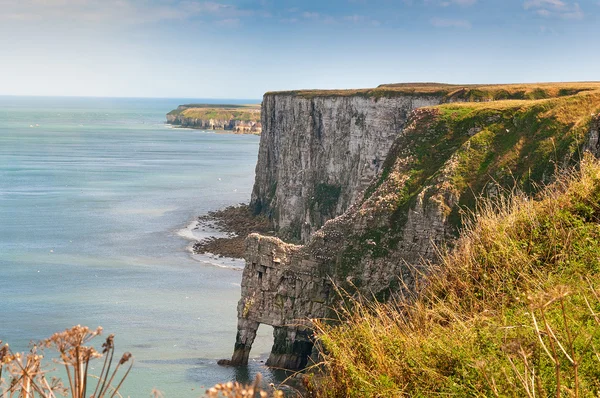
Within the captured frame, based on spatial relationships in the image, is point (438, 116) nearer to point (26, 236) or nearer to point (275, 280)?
point (275, 280)

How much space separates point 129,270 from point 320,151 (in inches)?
972

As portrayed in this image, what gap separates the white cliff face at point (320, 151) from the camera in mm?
66562

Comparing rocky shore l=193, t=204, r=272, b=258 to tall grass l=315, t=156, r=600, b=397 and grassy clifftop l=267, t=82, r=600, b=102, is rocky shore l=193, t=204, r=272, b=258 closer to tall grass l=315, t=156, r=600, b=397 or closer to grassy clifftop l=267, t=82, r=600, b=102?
grassy clifftop l=267, t=82, r=600, b=102

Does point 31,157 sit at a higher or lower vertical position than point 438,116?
lower

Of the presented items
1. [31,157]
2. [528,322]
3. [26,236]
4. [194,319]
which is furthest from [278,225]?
[31,157]

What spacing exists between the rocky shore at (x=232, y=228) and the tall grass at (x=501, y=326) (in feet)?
174

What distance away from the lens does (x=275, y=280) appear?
38.7 m

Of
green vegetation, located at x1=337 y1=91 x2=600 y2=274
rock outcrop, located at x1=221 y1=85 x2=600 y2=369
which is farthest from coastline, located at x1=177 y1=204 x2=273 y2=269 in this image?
green vegetation, located at x1=337 y1=91 x2=600 y2=274

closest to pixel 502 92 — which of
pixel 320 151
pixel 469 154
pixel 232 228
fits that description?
pixel 469 154

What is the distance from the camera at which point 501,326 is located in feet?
31.3

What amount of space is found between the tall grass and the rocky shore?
53.1 meters

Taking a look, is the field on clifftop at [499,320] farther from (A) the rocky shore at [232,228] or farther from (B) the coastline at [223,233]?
(A) the rocky shore at [232,228]

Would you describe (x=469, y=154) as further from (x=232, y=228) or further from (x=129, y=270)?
(x=232, y=228)

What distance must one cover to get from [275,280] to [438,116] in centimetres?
1253
